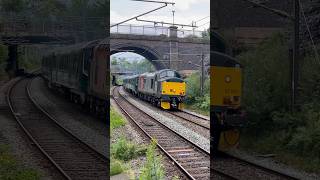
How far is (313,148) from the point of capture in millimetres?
5984

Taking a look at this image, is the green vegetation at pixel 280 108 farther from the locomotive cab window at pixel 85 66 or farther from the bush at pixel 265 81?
the locomotive cab window at pixel 85 66

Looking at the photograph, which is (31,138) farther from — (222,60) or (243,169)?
(243,169)

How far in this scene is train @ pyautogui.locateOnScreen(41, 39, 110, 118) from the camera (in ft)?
13.5

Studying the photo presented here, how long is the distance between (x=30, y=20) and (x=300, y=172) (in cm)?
434

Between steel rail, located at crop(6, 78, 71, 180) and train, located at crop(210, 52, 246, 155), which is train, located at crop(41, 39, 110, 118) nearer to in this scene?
steel rail, located at crop(6, 78, 71, 180)

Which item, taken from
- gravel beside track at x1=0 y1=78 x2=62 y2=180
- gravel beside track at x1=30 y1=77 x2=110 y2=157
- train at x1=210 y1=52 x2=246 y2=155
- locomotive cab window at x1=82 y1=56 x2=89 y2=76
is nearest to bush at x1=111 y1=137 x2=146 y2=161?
train at x1=210 y1=52 x2=246 y2=155

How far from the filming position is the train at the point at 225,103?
468 cm

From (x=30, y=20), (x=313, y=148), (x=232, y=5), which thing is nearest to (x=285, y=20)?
(x=232, y=5)

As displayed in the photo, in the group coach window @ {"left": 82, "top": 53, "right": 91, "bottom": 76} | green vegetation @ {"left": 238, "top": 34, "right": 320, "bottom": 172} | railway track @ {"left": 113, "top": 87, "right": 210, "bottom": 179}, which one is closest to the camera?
coach window @ {"left": 82, "top": 53, "right": 91, "bottom": 76}

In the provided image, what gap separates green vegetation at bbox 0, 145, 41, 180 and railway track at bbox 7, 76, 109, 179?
314 millimetres

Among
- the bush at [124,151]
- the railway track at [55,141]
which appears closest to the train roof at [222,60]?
Result: the railway track at [55,141]

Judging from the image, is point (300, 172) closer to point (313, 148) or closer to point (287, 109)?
point (313, 148)

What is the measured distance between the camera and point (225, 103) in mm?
4828

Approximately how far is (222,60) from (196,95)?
45.7ft
